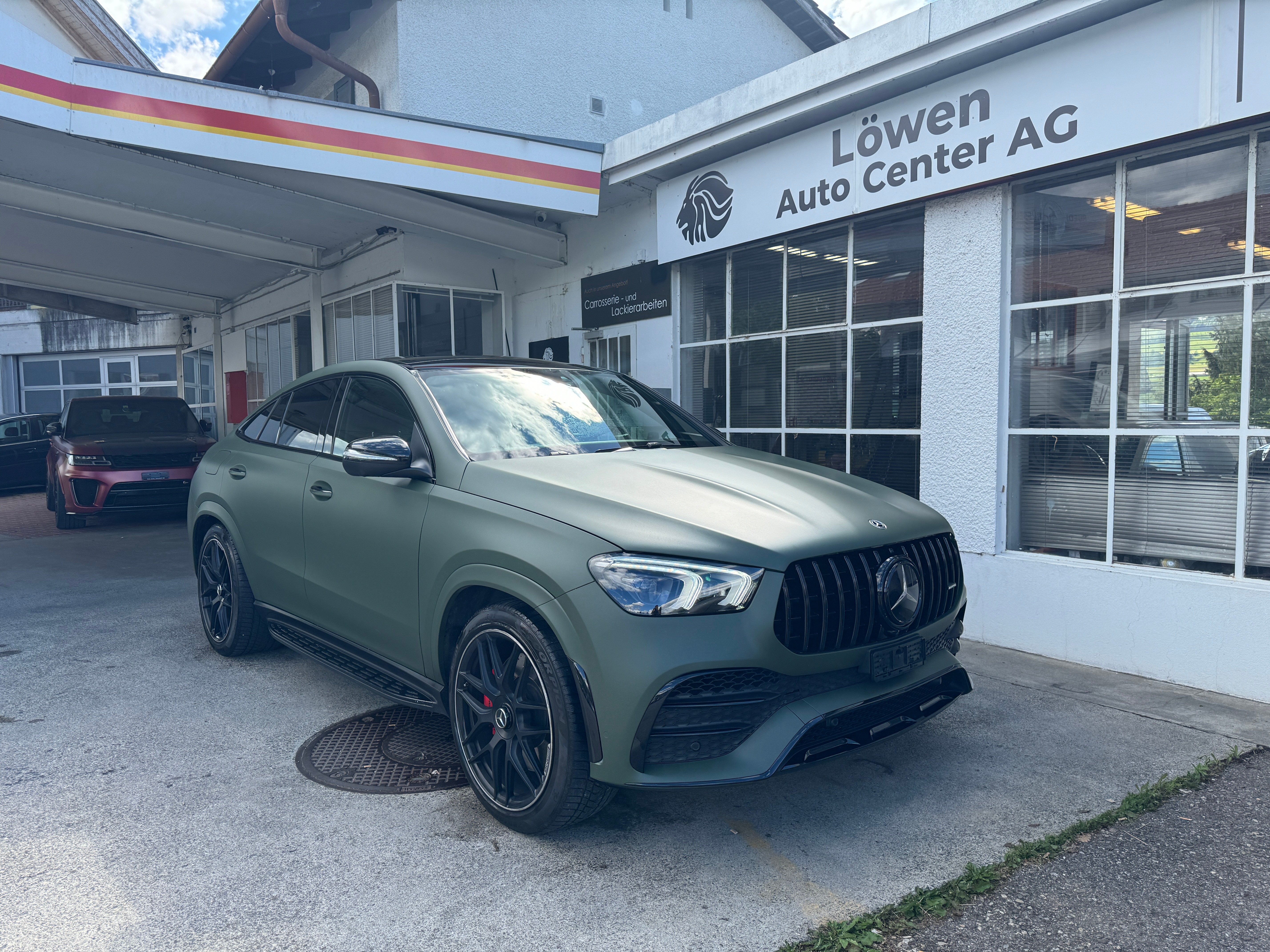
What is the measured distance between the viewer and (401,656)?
11.9ft

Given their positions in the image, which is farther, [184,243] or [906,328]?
[184,243]

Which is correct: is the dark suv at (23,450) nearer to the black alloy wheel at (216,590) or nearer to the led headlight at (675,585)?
the black alloy wheel at (216,590)

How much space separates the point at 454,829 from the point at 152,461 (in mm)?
9584

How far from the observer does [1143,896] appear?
8.95ft

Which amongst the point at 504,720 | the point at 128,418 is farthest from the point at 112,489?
the point at 504,720

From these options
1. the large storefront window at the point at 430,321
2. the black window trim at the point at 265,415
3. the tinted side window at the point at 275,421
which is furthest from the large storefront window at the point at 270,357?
the tinted side window at the point at 275,421

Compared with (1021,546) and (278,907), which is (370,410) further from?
(1021,546)

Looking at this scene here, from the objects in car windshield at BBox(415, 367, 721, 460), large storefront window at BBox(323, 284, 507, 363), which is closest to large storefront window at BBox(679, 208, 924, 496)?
car windshield at BBox(415, 367, 721, 460)

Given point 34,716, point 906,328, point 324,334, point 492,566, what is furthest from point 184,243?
point 492,566

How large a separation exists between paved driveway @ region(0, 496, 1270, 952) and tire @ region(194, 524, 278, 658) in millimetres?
303

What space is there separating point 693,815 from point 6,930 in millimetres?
2144

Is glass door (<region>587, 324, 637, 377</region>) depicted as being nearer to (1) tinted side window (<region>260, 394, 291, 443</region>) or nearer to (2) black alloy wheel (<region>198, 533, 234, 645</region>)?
(1) tinted side window (<region>260, 394, 291, 443</region>)

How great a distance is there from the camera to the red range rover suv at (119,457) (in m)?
10.7

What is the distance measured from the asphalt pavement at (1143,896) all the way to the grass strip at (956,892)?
0.04 m
